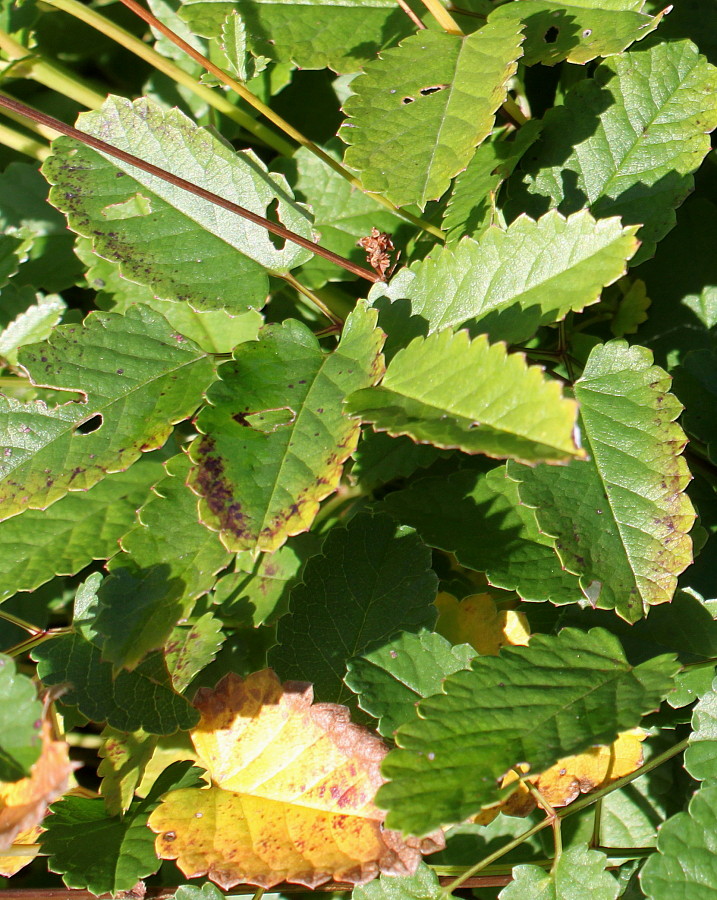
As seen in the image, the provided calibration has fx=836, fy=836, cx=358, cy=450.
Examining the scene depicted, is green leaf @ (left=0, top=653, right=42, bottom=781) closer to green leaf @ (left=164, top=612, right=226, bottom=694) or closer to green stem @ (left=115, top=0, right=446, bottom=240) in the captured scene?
green leaf @ (left=164, top=612, right=226, bottom=694)

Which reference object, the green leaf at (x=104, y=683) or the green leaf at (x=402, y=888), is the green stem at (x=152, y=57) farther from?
the green leaf at (x=402, y=888)

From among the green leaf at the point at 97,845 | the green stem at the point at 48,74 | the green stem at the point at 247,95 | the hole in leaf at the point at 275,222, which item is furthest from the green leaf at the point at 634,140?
the green leaf at the point at 97,845

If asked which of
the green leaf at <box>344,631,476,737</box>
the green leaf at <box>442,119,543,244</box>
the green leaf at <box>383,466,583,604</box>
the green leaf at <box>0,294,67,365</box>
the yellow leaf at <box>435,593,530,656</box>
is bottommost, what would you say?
the yellow leaf at <box>435,593,530,656</box>

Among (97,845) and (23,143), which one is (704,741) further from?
(23,143)

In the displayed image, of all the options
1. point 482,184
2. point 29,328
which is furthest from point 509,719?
point 29,328

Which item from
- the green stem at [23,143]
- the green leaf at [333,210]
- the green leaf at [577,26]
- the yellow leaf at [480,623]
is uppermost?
the green leaf at [577,26]

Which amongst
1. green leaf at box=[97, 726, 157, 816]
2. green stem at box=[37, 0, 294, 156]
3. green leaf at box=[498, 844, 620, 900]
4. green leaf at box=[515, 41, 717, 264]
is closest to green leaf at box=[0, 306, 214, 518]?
green leaf at box=[97, 726, 157, 816]
